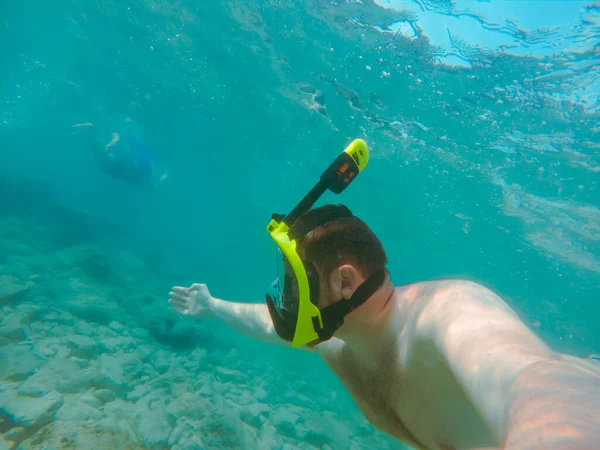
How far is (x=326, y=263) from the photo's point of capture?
205 cm

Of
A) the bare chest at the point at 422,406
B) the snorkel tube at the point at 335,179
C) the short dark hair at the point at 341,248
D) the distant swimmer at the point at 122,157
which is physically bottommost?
the bare chest at the point at 422,406

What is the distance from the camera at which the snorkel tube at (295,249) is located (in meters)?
2.05

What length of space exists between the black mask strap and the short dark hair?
8 cm

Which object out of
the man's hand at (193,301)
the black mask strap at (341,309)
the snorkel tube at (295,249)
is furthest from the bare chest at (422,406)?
the man's hand at (193,301)

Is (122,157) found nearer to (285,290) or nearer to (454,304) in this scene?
(285,290)

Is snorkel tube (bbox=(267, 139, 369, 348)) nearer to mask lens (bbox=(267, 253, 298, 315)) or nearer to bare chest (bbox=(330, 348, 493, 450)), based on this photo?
mask lens (bbox=(267, 253, 298, 315))

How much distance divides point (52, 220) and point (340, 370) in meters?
25.0

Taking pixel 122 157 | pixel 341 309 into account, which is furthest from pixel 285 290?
pixel 122 157

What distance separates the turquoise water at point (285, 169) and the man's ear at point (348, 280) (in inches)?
186

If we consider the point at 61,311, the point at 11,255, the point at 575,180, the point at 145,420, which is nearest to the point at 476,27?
the point at 575,180

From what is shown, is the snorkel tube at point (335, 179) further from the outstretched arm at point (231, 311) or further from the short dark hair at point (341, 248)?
the outstretched arm at point (231, 311)

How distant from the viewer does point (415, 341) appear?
6.41 feet

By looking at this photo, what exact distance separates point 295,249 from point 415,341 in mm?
926

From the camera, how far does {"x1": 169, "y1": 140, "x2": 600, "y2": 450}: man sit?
1335 mm
